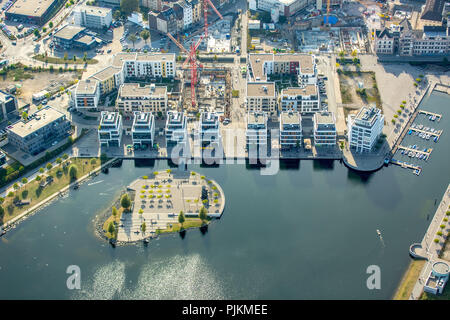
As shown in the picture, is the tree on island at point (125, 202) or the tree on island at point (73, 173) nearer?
the tree on island at point (125, 202)

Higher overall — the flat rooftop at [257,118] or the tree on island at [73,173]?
the flat rooftop at [257,118]

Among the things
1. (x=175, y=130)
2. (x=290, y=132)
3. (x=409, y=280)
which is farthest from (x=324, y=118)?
(x=409, y=280)

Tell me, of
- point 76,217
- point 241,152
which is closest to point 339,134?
point 241,152

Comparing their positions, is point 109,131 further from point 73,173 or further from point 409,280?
point 409,280

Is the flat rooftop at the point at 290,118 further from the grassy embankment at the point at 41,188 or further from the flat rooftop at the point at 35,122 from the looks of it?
the flat rooftop at the point at 35,122

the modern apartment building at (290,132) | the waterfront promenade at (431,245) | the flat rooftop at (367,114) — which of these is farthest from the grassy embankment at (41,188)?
the waterfront promenade at (431,245)

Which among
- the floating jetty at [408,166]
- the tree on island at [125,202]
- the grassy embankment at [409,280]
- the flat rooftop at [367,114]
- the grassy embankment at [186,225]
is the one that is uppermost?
the flat rooftop at [367,114]
